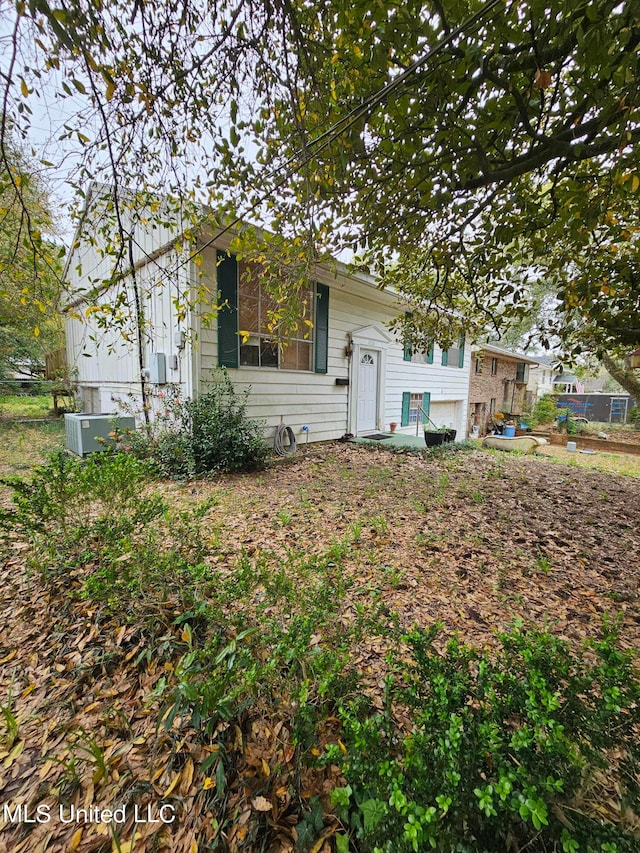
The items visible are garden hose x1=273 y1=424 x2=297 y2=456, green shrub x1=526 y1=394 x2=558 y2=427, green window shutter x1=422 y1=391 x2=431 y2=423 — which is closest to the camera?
garden hose x1=273 y1=424 x2=297 y2=456

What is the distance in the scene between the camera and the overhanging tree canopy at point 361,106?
1826 millimetres

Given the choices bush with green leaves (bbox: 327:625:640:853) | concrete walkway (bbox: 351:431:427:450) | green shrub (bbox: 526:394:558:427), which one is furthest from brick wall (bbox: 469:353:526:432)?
bush with green leaves (bbox: 327:625:640:853)

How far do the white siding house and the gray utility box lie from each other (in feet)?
1.59

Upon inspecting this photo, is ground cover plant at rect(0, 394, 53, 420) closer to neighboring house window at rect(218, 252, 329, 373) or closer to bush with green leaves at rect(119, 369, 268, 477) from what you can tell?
bush with green leaves at rect(119, 369, 268, 477)

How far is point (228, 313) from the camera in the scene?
533cm

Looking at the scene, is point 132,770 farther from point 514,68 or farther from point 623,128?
point 514,68

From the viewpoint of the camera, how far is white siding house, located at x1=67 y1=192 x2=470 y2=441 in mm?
5191

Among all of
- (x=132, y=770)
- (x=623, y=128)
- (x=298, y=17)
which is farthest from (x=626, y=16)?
(x=132, y=770)

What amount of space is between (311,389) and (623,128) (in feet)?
18.4

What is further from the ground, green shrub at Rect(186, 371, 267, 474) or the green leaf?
green shrub at Rect(186, 371, 267, 474)

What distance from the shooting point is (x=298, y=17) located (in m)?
2.43

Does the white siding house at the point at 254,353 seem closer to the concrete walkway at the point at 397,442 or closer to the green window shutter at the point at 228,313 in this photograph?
the green window shutter at the point at 228,313

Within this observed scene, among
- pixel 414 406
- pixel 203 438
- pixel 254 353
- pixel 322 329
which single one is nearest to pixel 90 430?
pixel 203 438

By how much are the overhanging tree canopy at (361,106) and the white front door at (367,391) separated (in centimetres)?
480
